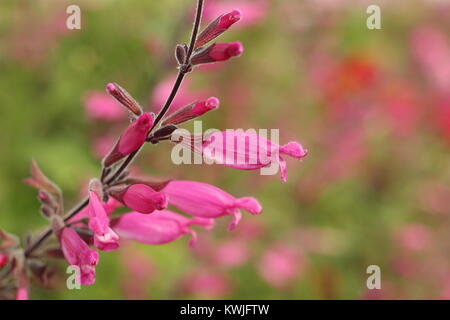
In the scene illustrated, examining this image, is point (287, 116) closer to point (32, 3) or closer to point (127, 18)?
point (127, 18)

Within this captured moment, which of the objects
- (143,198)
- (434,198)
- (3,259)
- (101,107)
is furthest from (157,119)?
(434,198)

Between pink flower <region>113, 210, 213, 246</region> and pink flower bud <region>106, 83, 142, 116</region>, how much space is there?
0.31m

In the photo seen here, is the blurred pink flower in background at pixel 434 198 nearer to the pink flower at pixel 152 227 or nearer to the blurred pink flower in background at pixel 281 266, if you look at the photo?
the blurred pink flower in background at pixel 281 266

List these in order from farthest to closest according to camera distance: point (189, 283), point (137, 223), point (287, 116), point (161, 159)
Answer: point (287, 116) → point (161, 159) → point (189, 283) → point (137, 223)

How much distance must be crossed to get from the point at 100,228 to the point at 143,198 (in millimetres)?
108

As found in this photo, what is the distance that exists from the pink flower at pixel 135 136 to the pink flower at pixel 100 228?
4.5 inches

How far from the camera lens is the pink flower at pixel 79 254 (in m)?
1.23

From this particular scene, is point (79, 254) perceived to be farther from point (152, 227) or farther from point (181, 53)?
point (181, 53)

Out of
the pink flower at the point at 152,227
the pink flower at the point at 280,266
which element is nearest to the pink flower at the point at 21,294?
the pink flower at the point at 152,227

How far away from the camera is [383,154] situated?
13.9 ft

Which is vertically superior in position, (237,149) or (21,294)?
(237,149)

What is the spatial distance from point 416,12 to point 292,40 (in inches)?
91.9

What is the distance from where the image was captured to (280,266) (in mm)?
3221
